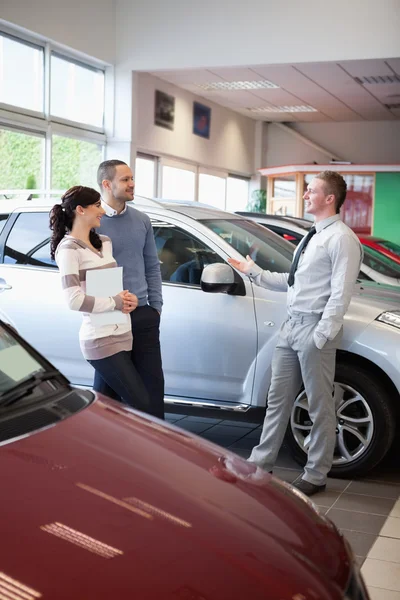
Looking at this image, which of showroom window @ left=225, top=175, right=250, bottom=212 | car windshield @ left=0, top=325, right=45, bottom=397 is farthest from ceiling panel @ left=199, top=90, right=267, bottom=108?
car windshield @ left=0, top=325, right=45, bottom=397

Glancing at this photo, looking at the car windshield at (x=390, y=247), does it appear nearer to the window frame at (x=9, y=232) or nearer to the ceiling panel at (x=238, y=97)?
the window frame at (x=9, y=232)

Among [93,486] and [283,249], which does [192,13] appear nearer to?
[283,249]

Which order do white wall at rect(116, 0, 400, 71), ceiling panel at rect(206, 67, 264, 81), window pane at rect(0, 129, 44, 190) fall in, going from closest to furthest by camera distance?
window pane at rect(0, 129, 44, 190)
white wall at rect(116, 0, 400, 71)
ceiling panel at rect(206, 67, 264, 81)

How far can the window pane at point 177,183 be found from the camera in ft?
54.4

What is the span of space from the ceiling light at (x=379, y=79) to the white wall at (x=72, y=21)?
4609mm

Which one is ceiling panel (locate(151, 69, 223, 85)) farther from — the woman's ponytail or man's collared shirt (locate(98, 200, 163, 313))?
the woman's ponytail

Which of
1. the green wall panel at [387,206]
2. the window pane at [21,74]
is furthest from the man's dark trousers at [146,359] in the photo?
the green wall panel at [387,206]

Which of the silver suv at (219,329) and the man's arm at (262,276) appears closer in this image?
the man's arm at (262,276)

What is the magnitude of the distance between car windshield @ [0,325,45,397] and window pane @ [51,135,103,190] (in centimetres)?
1022

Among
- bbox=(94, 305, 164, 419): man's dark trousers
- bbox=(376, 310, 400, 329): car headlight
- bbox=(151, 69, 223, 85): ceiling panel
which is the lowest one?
bbox=(94, 305, 164, 419): man's dark trousers

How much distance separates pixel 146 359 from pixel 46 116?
29.7ft

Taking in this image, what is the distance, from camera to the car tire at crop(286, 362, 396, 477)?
15.6ft

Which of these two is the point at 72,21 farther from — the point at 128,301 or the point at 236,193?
the point at 128,301

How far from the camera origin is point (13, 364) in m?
2.56
